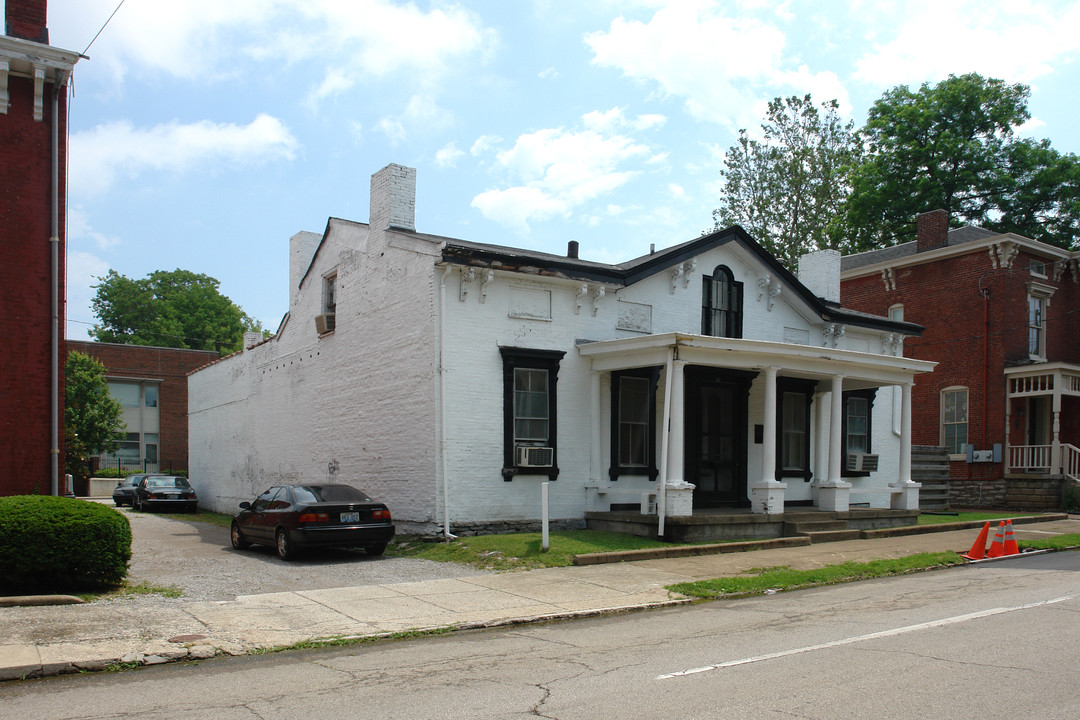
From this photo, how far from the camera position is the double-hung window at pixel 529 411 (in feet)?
53.5

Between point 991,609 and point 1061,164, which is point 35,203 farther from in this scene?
point 1061,164

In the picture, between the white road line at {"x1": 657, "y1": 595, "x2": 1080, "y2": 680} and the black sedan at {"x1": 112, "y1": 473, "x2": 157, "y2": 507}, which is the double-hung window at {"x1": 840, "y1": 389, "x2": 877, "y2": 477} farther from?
the black sedan at {"x1": 112, "y1": 473, "x2": 157, "y2": 507}

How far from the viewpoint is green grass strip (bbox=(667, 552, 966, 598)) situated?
1142cm

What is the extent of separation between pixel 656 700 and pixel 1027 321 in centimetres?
2676

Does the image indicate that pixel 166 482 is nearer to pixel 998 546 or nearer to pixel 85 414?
pixel 85 414

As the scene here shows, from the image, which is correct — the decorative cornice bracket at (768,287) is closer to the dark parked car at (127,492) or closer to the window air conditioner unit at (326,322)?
the window air conditioner unit at (326,322)

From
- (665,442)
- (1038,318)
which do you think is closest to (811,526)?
(665,442)

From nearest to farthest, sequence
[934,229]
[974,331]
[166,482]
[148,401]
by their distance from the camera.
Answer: [974,331] < [166,482] < [934,229] < [148,401]

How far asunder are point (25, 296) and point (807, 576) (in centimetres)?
1276

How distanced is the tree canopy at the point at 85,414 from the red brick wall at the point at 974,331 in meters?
35.5

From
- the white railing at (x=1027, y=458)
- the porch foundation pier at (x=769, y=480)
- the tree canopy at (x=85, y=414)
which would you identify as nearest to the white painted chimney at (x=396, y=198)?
the porch foundation pier at (x=769, y=480)

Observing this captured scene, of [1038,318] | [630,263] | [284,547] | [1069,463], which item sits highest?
[630,263]

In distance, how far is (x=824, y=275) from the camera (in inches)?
931

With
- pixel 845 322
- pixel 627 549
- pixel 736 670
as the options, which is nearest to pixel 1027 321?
pixel 845 322
